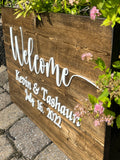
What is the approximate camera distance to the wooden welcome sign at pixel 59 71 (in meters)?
1.45

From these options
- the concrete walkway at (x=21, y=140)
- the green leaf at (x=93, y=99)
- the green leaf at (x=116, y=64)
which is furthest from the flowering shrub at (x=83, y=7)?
the concrete walkway at (x=21, y=140)

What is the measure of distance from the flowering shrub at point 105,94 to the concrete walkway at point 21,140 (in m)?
0.94

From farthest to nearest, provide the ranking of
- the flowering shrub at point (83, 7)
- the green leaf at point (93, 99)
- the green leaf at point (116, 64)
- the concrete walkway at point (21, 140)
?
the concrete walkway at point (21, 140)
the green leaf at point (93, 99)
the green leaf at point (116, 64)
the flowering shrub at point (83, 7)

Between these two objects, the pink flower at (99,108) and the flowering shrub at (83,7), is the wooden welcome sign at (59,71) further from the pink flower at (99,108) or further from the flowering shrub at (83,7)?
the pink flower at (99,108)

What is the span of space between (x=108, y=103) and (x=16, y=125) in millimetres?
1610

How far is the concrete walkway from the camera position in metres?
2.15

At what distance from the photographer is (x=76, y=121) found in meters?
1.77

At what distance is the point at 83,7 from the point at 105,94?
2.48 feet

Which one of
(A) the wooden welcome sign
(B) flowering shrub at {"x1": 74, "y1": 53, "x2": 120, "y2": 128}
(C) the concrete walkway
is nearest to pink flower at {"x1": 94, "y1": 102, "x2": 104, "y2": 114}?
(B) flowering shrub at {"x1": 74, "y1": 53, "x2": 120, "y2": 128}

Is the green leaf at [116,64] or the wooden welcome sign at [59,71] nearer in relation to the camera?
the green leaf at [116,64]

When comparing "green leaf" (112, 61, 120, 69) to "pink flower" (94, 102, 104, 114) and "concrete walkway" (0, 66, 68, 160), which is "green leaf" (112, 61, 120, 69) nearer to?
"pink flower" (94, 102, 104, 114)

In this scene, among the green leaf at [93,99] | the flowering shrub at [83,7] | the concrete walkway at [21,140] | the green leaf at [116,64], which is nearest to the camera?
the flowering shrub at [83,7]

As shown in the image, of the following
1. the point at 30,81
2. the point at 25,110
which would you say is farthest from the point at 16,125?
the point at 30,81

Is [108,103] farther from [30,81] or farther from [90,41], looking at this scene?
[30,81]
